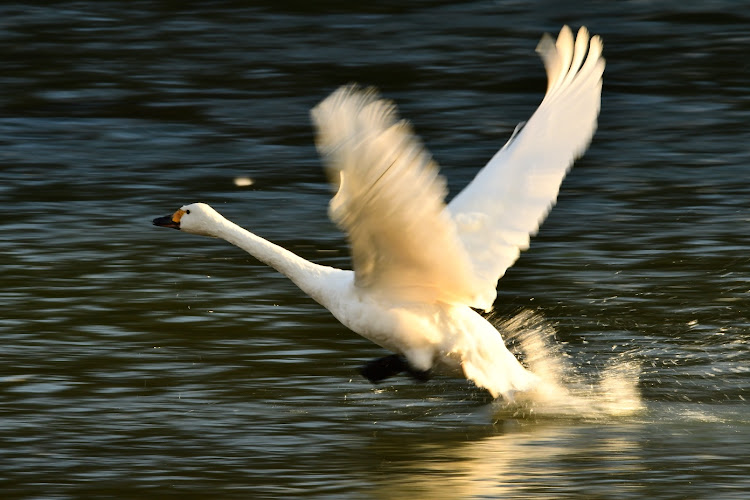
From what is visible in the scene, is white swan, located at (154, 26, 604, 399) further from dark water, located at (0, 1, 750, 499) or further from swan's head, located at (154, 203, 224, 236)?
dark water, located at (0, 1, 750, 499)

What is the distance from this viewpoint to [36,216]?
13352mm

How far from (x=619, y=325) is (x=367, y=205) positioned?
375cm

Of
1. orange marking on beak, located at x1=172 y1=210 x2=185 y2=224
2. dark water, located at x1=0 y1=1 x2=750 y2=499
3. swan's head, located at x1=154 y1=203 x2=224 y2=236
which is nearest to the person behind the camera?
dark water, located at x1=0 y1=1 x2=750 y2=499

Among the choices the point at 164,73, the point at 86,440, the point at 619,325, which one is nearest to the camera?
the point at 86,440

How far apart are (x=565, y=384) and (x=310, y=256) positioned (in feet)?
11.2

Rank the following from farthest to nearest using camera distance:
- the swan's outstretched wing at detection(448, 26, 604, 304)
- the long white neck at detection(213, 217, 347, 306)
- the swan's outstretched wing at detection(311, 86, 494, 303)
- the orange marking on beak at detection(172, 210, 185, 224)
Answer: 1. the orange marking on beak at detection(172, 210, 185, 224)
2. the swan's outstretched wing at detection(448, 26, 604, 304)
3. the long white neck at detection(213, 217, 347, 306)
4. the swan's outstretched wing at detection(311, 86, 494, 303)

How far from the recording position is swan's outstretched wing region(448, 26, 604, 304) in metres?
9.02

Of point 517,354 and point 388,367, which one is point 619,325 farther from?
point 388,367

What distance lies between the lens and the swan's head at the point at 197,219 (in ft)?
30.8

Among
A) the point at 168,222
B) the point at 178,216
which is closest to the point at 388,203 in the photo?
the point at 178,216

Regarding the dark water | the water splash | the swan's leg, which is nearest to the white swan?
the swan's leg

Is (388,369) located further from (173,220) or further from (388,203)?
(173,220)

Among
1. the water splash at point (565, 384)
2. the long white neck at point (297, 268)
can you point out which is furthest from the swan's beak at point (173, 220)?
the water splash at point (565, 384)

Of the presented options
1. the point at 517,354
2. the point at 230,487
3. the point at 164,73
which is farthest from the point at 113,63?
the point at 230,487
